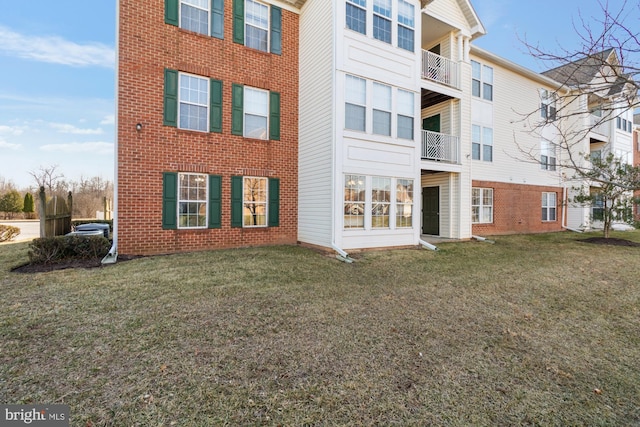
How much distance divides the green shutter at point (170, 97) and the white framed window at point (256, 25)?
2630mm

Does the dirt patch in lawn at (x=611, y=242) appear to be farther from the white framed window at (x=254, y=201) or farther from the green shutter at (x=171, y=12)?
the green shutter at (x=171, y=12)

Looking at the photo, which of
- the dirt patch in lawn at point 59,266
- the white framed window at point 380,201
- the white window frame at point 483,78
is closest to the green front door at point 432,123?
the white window frame at point 483,78

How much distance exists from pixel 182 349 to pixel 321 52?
9.00 meters

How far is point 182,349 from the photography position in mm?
3246

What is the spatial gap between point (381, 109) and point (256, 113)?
4.06 metres

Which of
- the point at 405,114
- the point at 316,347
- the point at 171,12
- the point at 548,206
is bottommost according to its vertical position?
the point at 316,347

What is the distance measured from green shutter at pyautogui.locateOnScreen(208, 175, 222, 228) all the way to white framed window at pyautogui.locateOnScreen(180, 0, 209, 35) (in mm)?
4378

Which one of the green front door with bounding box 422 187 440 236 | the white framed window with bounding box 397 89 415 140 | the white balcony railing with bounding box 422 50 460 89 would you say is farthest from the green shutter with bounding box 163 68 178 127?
the green front door with bounding box 422 187 440 236

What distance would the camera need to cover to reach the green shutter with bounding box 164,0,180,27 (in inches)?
330

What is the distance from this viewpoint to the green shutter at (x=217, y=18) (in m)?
9.02

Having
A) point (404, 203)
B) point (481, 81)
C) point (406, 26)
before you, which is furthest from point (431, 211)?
point (406, 26)

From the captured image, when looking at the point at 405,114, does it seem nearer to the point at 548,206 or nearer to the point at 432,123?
the point at 432,123

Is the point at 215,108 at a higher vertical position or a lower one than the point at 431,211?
higher

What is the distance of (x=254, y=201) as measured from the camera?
9.77 m
